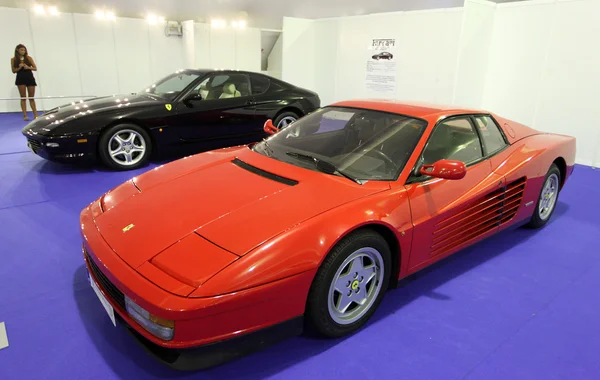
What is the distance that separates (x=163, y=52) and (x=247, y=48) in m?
2.71

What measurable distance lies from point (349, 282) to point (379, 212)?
1.30 ft

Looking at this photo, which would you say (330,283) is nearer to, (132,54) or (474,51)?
(474,51)

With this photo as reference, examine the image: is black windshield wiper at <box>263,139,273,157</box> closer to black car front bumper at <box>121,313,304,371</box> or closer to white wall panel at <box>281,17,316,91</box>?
black car front bumper at <box>121,313,304,371</box>

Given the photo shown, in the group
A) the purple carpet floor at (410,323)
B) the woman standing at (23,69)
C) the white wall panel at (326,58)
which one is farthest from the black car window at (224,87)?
the woman standing at (23,69)

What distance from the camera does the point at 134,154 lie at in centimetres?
513

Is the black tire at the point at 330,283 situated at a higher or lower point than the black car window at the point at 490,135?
lower

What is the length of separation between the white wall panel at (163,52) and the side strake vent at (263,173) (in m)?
9.54

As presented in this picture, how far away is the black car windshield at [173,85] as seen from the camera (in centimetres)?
541

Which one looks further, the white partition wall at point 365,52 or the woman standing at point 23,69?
the woman standing at point 23,69

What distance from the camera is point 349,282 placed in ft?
6.92

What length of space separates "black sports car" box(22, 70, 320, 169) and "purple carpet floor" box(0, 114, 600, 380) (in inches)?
54.5

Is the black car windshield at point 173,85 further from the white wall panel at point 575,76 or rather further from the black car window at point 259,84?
the white wall panel at point 575,76

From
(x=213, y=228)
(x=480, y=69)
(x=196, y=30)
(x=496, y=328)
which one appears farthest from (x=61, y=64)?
(x=496, y=328)

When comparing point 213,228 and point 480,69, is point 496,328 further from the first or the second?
point 480,69
